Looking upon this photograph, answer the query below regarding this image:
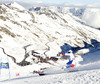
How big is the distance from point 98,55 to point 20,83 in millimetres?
40630

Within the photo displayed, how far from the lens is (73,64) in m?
24.1

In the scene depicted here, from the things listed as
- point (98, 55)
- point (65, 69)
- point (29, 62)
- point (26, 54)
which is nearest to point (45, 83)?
point (65, 69)

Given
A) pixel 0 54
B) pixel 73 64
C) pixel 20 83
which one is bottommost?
pixel 20 83

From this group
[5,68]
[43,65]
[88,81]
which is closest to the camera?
[88,81]

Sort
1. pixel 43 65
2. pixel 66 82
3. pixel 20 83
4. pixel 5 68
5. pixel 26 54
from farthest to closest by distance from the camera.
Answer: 1. pixel 26 54
2. pixel 43 65
3. pixel 5 68
4. pixel 20 83
5. pixel 66 82

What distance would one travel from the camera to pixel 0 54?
60375 millimetres

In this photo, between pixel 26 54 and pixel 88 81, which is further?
pixel 26 54

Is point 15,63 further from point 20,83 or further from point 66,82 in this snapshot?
point 66,82

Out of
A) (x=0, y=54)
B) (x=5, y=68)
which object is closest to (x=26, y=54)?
(x=0, y=54)

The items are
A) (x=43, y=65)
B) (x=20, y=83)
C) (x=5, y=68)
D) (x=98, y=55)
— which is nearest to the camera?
(x=20, y=83)

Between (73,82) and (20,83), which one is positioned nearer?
(73,82)

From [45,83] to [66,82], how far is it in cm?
249

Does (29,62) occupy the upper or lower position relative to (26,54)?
lower

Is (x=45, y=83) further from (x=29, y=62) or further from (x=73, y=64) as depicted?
(x=29, y=62)
